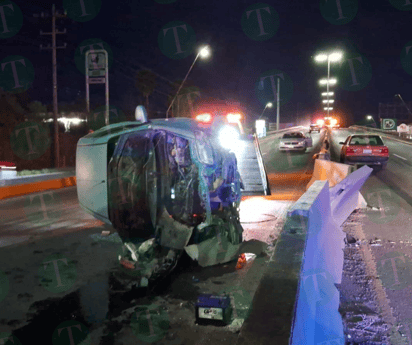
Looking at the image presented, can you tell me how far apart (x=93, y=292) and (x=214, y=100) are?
67.2m

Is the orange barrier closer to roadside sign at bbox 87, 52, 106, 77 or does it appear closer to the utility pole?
the utility pole

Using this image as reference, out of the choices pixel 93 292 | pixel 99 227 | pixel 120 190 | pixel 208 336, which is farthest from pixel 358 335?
pixel 99 227

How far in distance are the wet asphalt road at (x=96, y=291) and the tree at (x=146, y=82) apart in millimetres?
58068

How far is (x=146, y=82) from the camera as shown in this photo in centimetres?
6531

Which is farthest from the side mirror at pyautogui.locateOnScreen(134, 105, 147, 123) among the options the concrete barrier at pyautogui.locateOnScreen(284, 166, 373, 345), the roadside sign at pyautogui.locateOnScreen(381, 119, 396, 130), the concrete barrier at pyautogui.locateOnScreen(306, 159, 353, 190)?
the roadside sign at pyautogui.locateOnScreen(381, 119, 396, 130)

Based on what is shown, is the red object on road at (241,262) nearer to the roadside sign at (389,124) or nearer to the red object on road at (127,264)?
the red object on road at (127,264)

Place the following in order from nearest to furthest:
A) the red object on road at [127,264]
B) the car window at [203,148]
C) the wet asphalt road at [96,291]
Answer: the wet asphalt road at [96,291], the red object on road at [127,264], the car window at [203,148]

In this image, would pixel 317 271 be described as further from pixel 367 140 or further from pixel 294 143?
pixel 294 143

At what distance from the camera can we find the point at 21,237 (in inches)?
324

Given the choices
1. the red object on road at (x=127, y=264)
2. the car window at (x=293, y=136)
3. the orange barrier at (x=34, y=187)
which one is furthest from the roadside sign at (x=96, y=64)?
the red object on road at (x=127, y=264)

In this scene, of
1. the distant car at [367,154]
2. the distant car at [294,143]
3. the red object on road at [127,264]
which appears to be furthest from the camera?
the distant car at [294,143]

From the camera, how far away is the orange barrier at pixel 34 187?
14.3 meters

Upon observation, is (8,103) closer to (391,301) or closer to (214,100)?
(391,301)

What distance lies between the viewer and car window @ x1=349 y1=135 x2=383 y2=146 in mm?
20078
